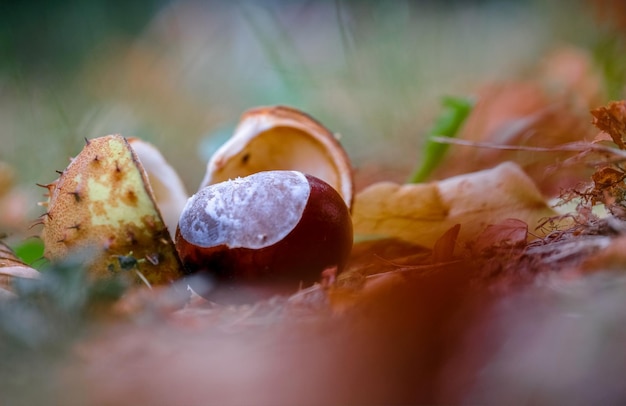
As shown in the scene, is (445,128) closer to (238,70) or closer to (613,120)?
(613,120)

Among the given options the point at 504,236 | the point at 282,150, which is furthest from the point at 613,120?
the point at 282,150

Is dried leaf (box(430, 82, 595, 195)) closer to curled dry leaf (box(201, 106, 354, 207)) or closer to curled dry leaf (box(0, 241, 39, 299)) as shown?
curled dry leaf (box(201, 106, 354, 207))

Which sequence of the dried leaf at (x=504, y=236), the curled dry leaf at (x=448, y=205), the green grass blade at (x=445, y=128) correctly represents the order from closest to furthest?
the dried leaf at (x=504, y=236) < the curled dry leaf at (x=448, y=205) < the green grass blade at (x=445, y=128)

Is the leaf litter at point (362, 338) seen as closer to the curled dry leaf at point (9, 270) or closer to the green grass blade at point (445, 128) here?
the curled dry leaf at point (9, 270)

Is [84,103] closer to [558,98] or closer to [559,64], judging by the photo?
[558,98]

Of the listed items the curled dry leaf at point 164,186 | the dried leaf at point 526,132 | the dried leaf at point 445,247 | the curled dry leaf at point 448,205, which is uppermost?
the curled dry leaf at point 164,186

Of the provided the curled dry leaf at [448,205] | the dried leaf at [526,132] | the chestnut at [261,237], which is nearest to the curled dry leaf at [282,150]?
the curled dry leaf at [448,205]

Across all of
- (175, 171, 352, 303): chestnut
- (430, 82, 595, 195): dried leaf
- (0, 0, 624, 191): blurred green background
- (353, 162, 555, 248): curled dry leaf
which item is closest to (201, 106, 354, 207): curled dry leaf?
(353, 162, 555, 248): curled dry leaf

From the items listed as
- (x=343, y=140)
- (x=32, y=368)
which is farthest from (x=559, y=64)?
(x=32, y=368)
